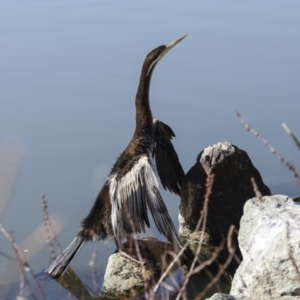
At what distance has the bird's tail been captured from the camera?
4625 mm

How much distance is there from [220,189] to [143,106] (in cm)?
79

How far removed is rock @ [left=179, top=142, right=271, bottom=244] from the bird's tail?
72 cm

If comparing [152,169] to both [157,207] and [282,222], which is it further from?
[282,222]

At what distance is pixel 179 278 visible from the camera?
14.6 feet

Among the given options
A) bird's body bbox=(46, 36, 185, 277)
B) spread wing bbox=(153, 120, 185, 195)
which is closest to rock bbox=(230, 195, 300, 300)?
bird's body bbox=(46, 36, 185, 277)

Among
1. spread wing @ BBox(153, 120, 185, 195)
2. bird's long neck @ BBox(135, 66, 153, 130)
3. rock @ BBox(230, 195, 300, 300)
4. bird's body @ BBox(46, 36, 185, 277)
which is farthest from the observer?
spread wing @ BBox(153, 120, 185, 195)

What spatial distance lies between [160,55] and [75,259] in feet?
5.00

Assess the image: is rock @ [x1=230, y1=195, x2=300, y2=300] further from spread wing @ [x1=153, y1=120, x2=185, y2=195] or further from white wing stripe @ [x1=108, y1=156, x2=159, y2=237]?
spread wing @ [x1=153, y1=120, x2=185, y2=195]

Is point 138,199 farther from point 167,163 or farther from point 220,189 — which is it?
point 167,163

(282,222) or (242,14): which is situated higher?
(242,14)

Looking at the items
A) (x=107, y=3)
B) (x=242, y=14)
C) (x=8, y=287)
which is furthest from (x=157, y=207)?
(x=107, y=3)

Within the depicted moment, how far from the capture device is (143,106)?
518 centimetres

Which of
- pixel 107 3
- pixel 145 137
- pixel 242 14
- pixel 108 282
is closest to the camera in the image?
pixel 108 282

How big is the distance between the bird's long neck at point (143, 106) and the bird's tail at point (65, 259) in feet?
2.95
